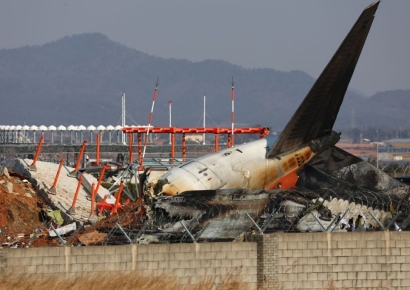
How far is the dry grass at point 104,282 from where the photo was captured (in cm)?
3334

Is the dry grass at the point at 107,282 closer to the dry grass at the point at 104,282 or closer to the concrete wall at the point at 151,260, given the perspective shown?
the dry grass at the point at 104,282

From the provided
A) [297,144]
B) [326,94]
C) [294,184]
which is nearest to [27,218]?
[294,184]

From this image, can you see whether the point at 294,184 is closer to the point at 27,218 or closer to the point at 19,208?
the point at 27,218

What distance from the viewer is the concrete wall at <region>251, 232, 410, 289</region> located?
35031mm

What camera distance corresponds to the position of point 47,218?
56094mm

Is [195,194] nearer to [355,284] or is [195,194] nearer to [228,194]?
[228,194]

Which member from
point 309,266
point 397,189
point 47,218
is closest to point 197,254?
point 309,266

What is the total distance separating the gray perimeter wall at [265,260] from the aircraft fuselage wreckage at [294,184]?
2505 mm

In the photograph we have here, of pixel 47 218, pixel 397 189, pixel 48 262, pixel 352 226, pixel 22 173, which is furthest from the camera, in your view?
pixel 22 173

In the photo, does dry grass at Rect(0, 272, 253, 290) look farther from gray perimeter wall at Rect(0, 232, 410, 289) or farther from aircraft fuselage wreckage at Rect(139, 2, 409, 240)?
aircraft fuselage wreckage at Rect(139, 2, 409, 240)

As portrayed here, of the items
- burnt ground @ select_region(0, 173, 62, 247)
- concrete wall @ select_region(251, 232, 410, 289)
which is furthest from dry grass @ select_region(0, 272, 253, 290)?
burnt ground @ select_region(0, 173, 62, 247)

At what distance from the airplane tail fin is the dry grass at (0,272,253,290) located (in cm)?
1633

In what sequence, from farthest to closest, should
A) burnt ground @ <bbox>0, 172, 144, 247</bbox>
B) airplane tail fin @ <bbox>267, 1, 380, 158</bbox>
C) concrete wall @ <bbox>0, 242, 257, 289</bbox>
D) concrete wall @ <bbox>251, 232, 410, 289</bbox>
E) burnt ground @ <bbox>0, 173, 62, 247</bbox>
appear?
1. burnt ground @ <bbox>0, 173, 62, 247</bbox>
2. airplane tail fin @ <bbox>267, 1, 380, 158</bbox>
3. burnt ground @ <bbox>0, 172, 144, 247</bbox>
4. concrete wall @ <bbox>251, 232, 410, 289</bbox>
5. concrete wall @ <bbox>0, 242, 257, 289</bbox>

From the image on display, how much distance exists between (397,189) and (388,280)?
552 inches
